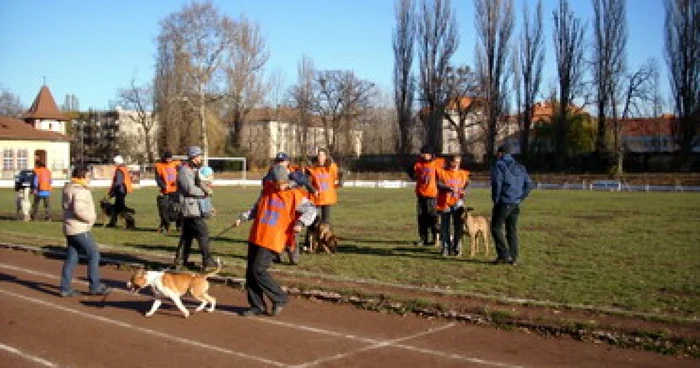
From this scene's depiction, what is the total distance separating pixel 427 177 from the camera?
13.8 m

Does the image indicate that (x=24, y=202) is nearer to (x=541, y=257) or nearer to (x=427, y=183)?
(x=427, y=183)

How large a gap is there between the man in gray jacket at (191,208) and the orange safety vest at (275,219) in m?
3.24

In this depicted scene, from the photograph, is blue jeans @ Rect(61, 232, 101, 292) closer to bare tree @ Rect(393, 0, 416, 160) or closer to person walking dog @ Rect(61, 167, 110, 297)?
person walking dog @ Rect(61, 167, 110, 297)

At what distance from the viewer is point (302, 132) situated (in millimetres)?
81688

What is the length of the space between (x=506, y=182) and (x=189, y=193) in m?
5.35

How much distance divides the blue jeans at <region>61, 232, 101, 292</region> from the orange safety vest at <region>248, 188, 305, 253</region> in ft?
9.53

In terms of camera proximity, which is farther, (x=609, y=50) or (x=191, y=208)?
(x=609, y=50)

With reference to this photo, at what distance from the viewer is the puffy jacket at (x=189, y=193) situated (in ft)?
36.4

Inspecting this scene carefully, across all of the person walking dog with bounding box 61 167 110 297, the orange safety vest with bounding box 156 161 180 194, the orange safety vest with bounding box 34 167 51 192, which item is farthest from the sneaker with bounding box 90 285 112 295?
the orange safety vest with bounding box 34 167 51 192

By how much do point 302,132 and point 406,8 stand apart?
77.8 feet

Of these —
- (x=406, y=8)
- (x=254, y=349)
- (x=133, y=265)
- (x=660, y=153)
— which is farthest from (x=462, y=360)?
(x=406, y=8)

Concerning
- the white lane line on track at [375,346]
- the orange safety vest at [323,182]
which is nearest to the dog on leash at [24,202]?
the orange safety vest at [323,182]

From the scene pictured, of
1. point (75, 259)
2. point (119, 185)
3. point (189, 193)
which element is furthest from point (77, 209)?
point (119, 185)

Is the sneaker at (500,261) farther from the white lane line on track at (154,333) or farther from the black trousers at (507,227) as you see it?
the white lane line on track at (154,333)
